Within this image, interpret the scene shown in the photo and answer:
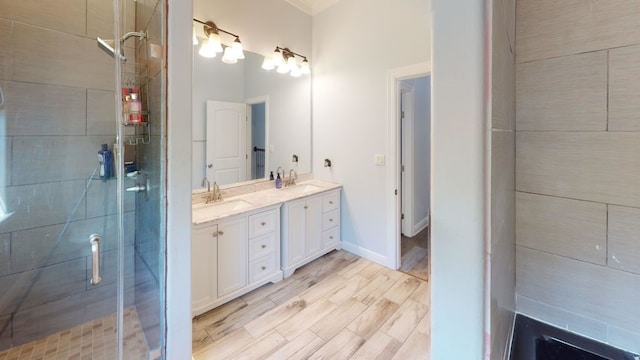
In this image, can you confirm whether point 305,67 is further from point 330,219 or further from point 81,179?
point 81,179

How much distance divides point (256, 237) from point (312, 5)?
2.96 metres

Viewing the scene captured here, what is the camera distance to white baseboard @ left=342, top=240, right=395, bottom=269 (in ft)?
9.64

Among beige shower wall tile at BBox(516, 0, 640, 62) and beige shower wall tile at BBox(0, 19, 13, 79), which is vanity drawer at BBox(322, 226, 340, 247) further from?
beige shower wall tile at BBox(0, 19, 13, 79)

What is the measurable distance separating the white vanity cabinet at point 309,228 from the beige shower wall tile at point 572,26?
88.7 inches

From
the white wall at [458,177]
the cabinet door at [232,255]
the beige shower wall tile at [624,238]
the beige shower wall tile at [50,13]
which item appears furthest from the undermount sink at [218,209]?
the beige shower wall tile at [624,238]

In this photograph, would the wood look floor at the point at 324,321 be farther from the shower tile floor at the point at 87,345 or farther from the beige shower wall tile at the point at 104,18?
the beige shower wall tile at the point at 104,18

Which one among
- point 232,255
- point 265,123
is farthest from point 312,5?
point 232,255

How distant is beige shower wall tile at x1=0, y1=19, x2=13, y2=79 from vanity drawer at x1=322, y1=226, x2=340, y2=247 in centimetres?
A: 283

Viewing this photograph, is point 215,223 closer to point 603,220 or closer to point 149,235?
point 149,235

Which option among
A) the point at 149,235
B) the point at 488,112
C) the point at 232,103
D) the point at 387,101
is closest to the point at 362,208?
the point at 387,101

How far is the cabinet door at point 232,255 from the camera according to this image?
87.8 inches

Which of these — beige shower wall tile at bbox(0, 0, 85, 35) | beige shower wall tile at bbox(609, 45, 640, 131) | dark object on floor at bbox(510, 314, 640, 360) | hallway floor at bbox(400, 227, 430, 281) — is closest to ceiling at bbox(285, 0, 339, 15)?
beige shower wall tile at bbox(0, 0, 85, 35)

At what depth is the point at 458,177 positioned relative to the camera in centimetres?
46

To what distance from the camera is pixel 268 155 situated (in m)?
3.24
